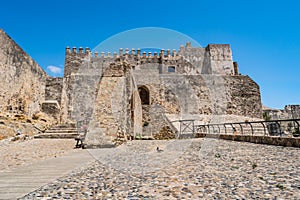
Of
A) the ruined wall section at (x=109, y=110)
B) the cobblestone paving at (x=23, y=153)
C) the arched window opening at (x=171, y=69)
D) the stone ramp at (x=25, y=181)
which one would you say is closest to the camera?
A: the stone ramp at (x=25, y=181)

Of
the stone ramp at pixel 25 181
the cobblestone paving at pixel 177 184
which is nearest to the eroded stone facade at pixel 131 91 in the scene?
the stone ramp at pixel 25 181

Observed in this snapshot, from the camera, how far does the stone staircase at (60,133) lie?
8906mm

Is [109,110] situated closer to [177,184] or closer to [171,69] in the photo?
[177,184]

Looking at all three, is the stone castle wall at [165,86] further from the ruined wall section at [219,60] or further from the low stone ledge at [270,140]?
the low stone ledge at [270,140]

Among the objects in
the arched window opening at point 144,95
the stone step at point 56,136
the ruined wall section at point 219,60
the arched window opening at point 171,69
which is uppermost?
the ruined wall section at point 219,60

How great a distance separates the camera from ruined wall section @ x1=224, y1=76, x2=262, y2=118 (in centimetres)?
1859

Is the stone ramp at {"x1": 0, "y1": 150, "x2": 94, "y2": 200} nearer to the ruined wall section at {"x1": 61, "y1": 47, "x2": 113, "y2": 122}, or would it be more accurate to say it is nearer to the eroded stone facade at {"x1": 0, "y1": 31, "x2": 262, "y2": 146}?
the eroded stone facade at {"x1": 0, "y1": 31, "x2": 262, "y2": 146}

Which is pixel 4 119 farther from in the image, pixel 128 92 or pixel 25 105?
pixel 128 92

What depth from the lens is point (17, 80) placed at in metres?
9.70

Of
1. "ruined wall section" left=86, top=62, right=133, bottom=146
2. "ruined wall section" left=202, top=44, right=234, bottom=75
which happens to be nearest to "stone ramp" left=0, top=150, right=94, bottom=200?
"ruined wall section" left=86, top=62, right=133, bottom=146

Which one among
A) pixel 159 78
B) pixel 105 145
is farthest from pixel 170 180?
pixel 159 78

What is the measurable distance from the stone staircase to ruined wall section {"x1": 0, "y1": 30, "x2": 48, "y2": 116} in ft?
6.74

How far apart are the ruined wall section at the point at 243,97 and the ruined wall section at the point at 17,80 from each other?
1676 cm

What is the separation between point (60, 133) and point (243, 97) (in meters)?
17.2
